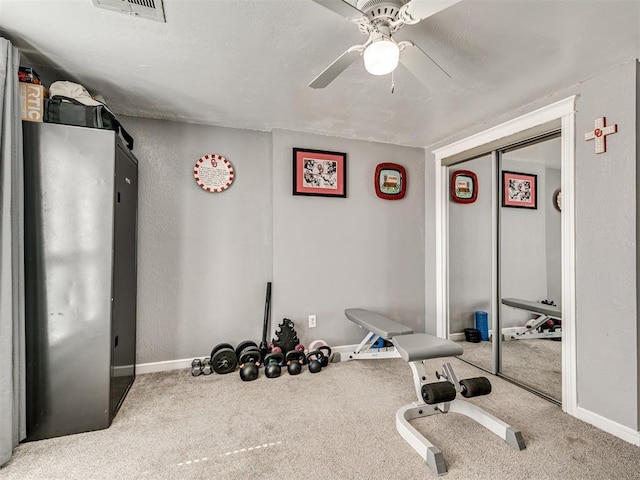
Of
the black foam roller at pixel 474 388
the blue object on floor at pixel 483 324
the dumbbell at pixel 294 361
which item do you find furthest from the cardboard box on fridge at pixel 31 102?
the blue object on floor at pixel 483 324

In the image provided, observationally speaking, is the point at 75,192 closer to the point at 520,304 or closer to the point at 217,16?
the point at 217,16

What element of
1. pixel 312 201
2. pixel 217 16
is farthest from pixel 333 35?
pixel 312 201

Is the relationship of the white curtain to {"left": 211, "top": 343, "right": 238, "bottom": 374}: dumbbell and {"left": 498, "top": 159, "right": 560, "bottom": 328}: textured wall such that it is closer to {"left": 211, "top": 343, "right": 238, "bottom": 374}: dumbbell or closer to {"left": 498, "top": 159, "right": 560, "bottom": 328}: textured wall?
{"left": 211, "top": 343, "right": 238, "bottom": 374}: dumbbell

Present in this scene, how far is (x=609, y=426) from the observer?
6.54ft

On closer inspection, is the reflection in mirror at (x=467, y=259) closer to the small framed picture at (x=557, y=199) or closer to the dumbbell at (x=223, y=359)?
the small framed picture at (x=557, y=199)

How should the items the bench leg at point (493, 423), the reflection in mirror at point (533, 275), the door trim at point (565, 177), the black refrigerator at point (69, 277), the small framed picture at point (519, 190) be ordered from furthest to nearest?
1. the small framed picture at point (519, 190)
2. the reflection in mirror at point (533, 275)
3. the door trim at point (565, 177)
4. the black refrigerator at point (69, 277)
5. the bench leg at point (493, 423)

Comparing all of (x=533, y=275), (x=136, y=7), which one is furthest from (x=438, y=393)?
(x=136, y=7)

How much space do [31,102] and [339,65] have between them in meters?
1.83

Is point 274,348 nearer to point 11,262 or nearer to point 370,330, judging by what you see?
point 370,330

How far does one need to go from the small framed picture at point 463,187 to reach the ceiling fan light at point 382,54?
2542 mm

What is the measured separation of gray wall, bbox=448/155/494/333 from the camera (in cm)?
356

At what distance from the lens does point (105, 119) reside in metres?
2.10

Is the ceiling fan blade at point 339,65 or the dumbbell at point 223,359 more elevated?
the ceiling fan blade at point 339,65

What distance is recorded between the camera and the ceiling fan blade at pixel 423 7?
123 cm
